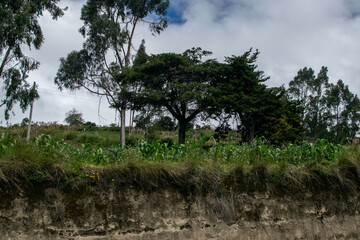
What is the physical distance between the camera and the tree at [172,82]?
2334 cm

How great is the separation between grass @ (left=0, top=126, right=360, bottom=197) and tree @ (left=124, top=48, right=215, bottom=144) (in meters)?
17.7

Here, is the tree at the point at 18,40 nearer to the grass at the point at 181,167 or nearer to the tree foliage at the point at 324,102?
the grass at the point at 181,167

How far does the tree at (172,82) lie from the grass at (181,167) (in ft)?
58.1

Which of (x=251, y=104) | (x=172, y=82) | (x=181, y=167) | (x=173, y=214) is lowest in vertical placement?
(x=173, y=214)

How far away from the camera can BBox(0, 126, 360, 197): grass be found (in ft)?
12.0

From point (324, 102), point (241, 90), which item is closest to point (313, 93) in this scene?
point (324, 102)

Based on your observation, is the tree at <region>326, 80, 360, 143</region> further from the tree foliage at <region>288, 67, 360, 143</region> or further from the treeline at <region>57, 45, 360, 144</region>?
the treeline at <region>57, 45, 360, 144</region>

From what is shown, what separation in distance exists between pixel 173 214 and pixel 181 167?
2.24 feet

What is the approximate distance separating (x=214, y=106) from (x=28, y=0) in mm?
15750

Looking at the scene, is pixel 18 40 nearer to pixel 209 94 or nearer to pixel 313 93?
pixel 209 94

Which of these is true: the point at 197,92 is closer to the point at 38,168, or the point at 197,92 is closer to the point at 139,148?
the point at 139,148

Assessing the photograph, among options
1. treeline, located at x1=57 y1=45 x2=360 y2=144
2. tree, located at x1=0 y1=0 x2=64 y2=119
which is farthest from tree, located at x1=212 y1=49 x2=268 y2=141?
tree, located at x1=0 y1=0 x2=64 y2=119

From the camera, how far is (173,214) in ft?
13.2

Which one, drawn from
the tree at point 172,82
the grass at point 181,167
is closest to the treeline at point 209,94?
the tree at point 172,82
